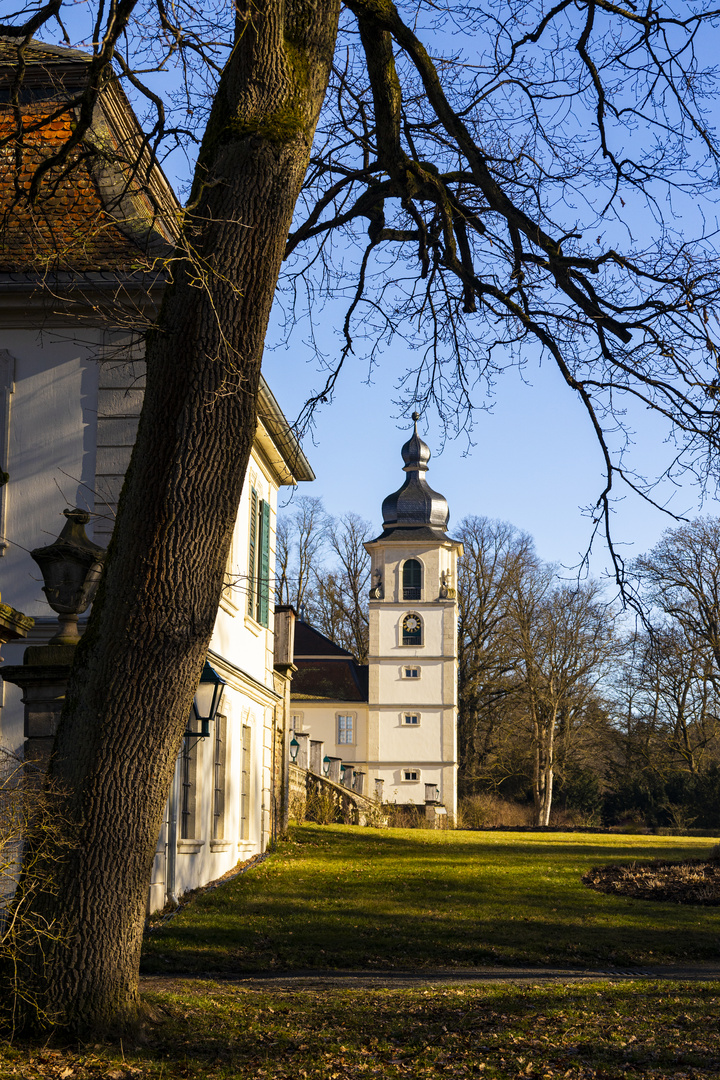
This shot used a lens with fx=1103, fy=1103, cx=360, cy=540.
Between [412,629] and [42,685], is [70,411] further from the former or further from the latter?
[412,629]

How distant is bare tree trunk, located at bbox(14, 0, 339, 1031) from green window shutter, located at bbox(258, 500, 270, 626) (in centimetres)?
1243

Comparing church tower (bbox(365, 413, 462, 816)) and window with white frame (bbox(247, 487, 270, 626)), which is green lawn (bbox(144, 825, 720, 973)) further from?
church tower (bbox(365, 413, 462, 816))

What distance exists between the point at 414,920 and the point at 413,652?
4059cm

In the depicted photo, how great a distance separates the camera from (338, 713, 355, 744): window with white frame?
54000 millimetres

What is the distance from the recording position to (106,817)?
544 cm

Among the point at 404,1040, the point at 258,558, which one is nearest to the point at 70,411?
the point at 258,558

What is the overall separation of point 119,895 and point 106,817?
1.28 ft

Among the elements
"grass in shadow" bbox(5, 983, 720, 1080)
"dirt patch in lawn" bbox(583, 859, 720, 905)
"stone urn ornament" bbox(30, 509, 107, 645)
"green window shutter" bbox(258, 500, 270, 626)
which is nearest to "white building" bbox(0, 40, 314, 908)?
"stone urn ornament" bbox(30, 509, 107, 645)

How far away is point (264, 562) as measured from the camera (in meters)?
18.7

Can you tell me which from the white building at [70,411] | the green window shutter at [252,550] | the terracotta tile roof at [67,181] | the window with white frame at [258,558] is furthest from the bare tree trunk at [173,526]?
the green window shutter at [252,550]

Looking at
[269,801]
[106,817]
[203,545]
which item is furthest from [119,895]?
[269,801]

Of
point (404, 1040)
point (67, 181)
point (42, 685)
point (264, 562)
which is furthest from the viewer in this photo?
point (264, 562)

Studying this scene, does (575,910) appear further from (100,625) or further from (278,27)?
(278,27)

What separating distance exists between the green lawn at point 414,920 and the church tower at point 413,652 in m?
32.2
